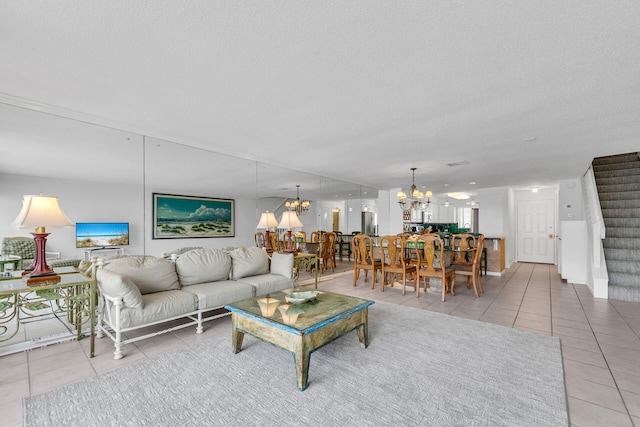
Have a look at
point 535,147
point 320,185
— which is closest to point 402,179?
point 320,185

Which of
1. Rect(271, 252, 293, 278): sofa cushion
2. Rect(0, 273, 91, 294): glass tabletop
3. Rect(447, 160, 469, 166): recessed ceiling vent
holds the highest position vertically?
Rect(447, 160, 469, 166): recessed ceiling vent

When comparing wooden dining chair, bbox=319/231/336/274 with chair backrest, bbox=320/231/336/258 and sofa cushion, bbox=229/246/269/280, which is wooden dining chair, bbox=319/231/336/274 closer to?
chair backrest, bbox=320/231/336/258

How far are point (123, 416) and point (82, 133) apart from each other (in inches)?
111

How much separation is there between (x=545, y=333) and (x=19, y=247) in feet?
17.8

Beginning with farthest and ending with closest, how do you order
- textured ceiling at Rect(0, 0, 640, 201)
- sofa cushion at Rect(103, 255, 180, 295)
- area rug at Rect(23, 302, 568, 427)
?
1. sofa cushion at Rect(103, 255, 180, 295)
2. area rug at Rect(23, 302, 568, 427)
3. textured ceiling at Rect(0, 0, 640, 201)

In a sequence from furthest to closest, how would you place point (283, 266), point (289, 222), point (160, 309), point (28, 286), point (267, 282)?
1. point (289, 222)
2. point (283, 266)
3. point (267, 282)
4. point (160, 309)
5. point (28, 286)

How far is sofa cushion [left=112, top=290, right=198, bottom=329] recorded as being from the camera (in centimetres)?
259

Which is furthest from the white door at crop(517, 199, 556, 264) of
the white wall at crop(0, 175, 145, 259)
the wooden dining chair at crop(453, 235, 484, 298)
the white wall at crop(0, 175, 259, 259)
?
the white wall at crop(0, 175, 145, 259)

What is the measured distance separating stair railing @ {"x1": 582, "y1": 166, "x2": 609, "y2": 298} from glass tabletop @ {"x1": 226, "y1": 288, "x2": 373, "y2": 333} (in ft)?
14.2

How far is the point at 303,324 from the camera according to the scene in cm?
213

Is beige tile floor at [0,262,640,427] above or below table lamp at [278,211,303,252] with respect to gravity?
below

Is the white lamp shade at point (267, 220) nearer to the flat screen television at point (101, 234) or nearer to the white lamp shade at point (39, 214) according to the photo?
the flat screen television at point (101, 234)

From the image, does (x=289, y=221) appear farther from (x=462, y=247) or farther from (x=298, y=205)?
(x=462, y=247)

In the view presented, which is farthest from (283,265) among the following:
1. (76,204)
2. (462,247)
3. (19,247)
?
(462,247)
